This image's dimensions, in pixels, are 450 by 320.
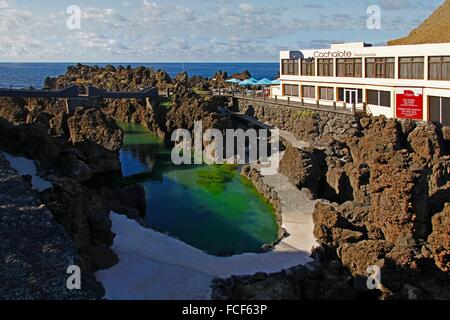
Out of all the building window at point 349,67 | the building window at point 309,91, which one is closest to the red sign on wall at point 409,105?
the building window at point 349,67

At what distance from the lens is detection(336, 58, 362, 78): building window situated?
184 ft

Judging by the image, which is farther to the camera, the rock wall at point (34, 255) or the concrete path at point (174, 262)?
the concrete path at point (174, 262)

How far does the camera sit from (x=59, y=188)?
24.3m

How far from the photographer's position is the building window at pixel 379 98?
5173cm

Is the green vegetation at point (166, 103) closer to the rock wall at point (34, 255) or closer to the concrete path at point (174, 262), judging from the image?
the concrete path at point (174, 262)

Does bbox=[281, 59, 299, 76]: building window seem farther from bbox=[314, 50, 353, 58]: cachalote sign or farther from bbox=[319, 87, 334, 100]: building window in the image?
bbox=[319, 87, 334, 100]: building window

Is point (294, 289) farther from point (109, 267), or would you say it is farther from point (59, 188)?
point (59, 188)

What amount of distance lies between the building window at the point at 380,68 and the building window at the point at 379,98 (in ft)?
5.52

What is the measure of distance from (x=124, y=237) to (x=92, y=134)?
21127 millimetres

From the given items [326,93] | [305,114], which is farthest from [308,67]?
[305,114]

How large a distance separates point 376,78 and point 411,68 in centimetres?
512

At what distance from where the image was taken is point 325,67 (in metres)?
61.1

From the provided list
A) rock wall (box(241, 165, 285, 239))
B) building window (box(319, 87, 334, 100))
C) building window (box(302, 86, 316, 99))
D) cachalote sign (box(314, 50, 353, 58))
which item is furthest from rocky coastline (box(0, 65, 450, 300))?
cachalote sign (box(314, 50, 353, 58))
